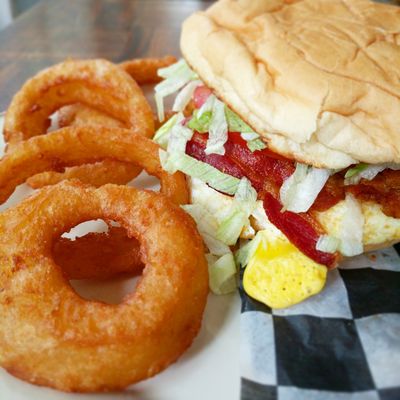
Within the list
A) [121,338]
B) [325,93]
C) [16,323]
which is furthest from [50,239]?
[325,93]

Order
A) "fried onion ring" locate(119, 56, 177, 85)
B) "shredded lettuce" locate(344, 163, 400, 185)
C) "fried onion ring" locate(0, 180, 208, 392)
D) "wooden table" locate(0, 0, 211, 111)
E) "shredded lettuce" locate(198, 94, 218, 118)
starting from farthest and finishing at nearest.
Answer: "wooden table" locate(0, 0, 211, 111), "fried onion ring" locate(119, 56, 177, 85), "shredded lettuce" locate(198, 94, 218, 118), "shredded lettuce" locate(344, 163, 400, 185), "fried onion ring" locate(0, 180, 208, 392)

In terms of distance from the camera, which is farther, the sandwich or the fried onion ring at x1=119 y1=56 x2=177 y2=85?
the fried onion ring at x1=119 y1=56 x2=177 y2=85

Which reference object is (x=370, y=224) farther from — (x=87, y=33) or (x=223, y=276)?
(x=87, y=33)

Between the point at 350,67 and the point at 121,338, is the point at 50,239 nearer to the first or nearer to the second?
the point at 121,338

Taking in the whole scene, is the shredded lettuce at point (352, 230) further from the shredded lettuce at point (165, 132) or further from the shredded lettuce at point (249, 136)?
the shredded lettuce at point (165, 132)

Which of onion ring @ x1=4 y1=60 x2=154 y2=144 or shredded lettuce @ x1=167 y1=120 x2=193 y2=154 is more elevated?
shredded lettuce @ x1=167 y1=120 x2=193 y2=154

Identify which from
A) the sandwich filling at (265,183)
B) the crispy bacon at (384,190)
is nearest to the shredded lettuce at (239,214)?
the sandwich filling at (265,183)

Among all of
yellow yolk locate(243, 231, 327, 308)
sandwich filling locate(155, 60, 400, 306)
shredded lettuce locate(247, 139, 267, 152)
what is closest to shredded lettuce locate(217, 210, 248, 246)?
sandwich filling locate(155, 60, 400, 306)

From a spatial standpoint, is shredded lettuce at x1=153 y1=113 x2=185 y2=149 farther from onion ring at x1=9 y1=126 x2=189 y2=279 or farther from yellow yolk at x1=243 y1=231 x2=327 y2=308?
yellow yolk at x1=243 y1=231 x2=327 y2=308
